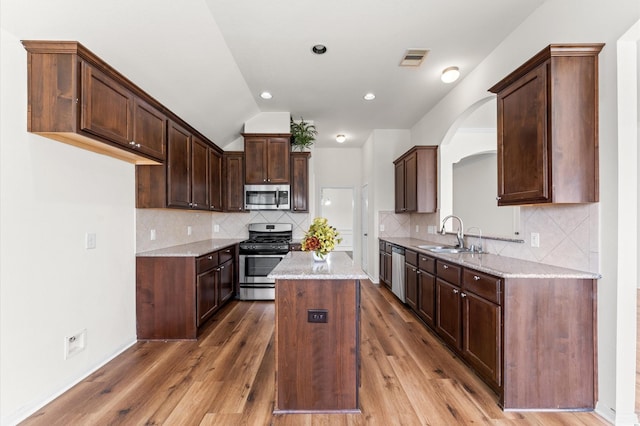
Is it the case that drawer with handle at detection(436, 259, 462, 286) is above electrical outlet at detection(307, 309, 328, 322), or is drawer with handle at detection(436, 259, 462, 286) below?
above

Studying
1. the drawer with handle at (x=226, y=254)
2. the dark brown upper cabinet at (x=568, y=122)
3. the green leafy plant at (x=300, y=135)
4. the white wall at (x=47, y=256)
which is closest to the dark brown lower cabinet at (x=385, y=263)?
the green leafy plant at (x=300, y=135)

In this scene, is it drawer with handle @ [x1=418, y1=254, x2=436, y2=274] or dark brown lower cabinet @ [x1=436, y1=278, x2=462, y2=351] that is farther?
drawer with handle @ [x1=418, y1=254, x2=436, y2=274]

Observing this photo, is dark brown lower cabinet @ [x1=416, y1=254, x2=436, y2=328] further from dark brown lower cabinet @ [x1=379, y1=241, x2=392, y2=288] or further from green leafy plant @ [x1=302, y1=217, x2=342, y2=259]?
green leafy plant @ [x1=302, y1=217, x2=342, y2=259]

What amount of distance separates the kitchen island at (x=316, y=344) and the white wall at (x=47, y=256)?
1.59m

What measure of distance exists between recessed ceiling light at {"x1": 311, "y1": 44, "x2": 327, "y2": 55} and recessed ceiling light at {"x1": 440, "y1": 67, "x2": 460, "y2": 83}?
56.0 inches

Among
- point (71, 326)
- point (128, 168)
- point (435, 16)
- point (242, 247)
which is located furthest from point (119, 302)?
point (435, 16)

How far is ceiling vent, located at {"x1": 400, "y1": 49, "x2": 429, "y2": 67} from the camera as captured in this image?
119 inches

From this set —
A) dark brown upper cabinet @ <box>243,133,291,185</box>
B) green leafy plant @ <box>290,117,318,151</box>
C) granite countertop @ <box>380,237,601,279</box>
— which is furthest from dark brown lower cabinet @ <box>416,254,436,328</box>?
green leafy plant @ <box>290,117,318,151</box>

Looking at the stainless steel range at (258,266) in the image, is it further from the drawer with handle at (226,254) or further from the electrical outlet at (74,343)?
the electrical outlet at (74,343)

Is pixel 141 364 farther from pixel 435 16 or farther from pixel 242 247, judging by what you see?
pixel 435 16

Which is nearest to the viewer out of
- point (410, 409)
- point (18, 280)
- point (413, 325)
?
point (18, 280)

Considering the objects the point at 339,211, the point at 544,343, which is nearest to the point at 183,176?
the point at 544,343

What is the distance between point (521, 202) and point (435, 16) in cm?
167

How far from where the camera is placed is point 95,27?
203 centimetres
